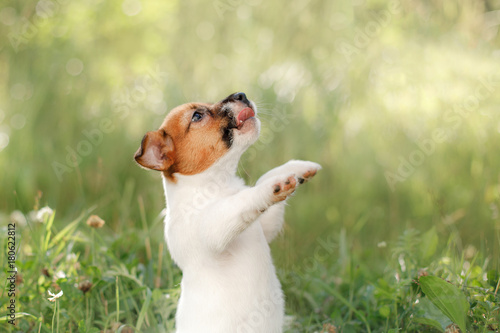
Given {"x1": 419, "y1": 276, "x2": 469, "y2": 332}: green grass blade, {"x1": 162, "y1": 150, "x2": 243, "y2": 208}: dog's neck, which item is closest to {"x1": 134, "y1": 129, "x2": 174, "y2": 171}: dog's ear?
{"x1": 162, "y1": 150, "x2": 243, "y2": 208}: dog's neck

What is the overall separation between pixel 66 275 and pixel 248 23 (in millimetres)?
3846

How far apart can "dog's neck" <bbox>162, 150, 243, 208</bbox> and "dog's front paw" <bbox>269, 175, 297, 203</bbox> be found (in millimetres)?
452

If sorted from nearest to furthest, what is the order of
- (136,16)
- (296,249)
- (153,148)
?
(153,148)
(296,249)
(136,16)

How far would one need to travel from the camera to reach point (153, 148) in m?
2.54

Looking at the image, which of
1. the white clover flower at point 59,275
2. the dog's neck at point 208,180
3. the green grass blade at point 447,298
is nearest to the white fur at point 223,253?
the dog's neck at point 208,180

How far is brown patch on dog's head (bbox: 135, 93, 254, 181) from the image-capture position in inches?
101

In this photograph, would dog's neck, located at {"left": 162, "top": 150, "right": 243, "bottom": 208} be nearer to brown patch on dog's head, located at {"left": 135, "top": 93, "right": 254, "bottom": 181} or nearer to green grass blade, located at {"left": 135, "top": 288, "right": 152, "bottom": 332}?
brown patch on dog's head, located at {"left": 135, "top": 93, "right": 254, "bottom": 181}

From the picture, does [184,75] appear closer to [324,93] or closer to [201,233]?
[324,93]

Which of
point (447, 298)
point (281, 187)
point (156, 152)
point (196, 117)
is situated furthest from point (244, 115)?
point (447, 298)

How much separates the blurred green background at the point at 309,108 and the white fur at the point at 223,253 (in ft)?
4.95

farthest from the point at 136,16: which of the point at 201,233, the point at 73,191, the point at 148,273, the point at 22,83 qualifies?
the point at 201,233

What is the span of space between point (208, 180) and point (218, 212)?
0.35 m

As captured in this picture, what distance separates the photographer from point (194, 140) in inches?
103

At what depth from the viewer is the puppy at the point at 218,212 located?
2248mm
